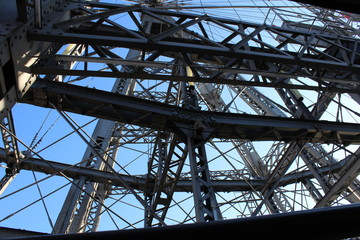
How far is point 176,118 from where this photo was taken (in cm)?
826

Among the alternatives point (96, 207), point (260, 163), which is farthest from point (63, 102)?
point (260, 163)

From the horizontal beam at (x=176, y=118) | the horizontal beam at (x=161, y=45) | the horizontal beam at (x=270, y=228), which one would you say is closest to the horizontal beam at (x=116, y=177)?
the horizontal beam at (x=176, y=118)

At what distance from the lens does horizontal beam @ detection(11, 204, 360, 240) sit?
0.98 m

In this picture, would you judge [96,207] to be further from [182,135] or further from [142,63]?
[142,63]

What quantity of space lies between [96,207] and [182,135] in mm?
8261

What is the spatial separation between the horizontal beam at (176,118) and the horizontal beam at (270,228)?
7054 millimetres

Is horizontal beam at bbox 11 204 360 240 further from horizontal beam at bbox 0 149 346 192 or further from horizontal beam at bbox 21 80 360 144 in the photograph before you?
horizontal beam at bbox 0 149 346 192

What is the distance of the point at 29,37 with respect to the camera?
5.41m

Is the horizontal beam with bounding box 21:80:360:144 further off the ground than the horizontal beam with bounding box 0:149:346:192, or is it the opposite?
the horizontal beam with bounding box 0:149:346:192

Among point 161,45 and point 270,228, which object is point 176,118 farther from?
point 270,228

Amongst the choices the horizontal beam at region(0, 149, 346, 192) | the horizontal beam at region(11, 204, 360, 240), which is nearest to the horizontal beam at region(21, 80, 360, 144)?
the horizontal beam at region(0, 149, 346, 192)

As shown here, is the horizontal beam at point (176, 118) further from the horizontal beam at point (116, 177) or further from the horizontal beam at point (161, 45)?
the horizontal beam at point (116, 177)

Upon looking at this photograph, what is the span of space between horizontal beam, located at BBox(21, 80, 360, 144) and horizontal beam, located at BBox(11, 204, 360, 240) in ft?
23.1

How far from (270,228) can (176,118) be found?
728 cm
